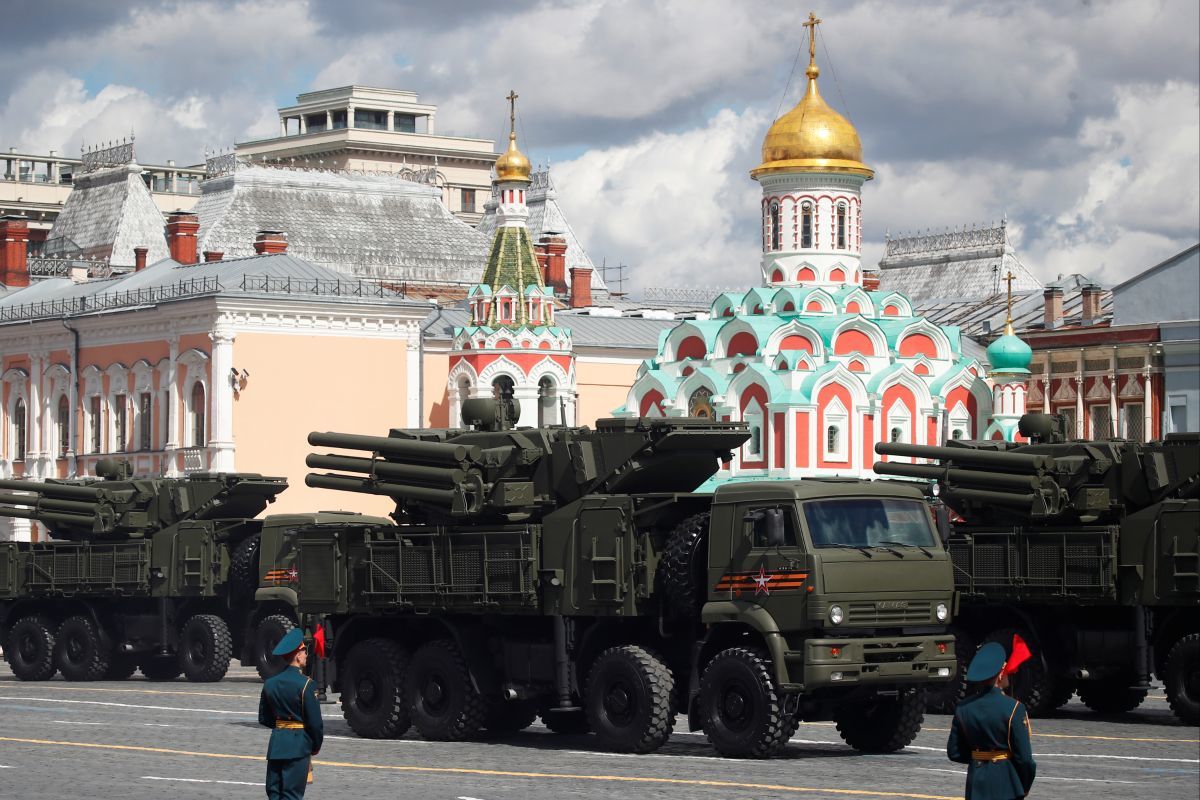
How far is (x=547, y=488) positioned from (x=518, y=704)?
7.04ft

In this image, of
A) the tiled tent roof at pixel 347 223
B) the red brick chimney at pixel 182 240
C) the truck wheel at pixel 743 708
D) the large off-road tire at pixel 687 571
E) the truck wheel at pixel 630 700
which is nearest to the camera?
the truck wheel at pixel 743 708

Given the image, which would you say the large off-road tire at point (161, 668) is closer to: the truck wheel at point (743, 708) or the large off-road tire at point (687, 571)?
the large off-road tire at point (687, 571)

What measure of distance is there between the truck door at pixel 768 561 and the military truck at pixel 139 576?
1186 cm

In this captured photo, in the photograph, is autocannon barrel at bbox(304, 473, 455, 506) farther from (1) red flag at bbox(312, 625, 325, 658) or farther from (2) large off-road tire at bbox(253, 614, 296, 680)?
(2) large off-road tire at bbox(253, 614, 296, 680)

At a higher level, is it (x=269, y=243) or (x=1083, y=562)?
(x=269, y=243)

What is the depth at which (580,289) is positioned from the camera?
76625 mm

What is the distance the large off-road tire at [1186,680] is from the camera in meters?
24.5

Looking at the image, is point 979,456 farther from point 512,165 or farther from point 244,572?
point 512,165

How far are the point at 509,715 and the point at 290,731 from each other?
1000 centimetres

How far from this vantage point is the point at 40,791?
1825 centimetres

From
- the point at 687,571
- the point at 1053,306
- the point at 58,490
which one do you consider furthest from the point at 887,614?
the point at 1053,306

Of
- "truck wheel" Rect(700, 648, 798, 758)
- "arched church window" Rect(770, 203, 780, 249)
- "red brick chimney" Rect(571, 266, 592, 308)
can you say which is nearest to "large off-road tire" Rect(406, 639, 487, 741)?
"truck wheel" Rect(700, 648, 798, 758)

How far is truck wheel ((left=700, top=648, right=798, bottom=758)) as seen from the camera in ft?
66.9

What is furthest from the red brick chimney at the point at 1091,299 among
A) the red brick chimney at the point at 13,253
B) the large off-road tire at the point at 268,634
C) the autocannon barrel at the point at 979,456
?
the autocannon barrel at the point at 979,456
